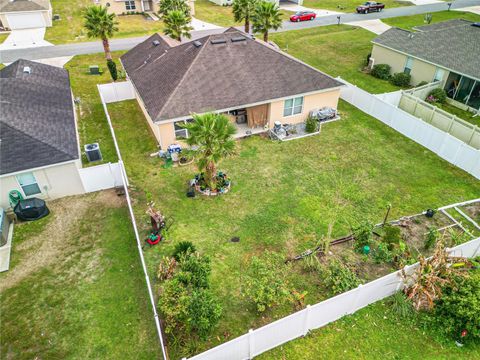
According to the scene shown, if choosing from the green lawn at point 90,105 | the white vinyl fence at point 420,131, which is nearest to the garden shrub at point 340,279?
the white vinyl fence at point 420,131

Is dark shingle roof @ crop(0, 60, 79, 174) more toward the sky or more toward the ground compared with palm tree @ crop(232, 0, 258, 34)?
more toward the ground

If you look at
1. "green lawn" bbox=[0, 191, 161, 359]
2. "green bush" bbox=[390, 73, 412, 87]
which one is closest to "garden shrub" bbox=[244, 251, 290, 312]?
"green lawn" bbox=[0, 191, 161, 359]

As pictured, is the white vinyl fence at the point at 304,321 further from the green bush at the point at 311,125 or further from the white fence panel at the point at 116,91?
the white fence panel at the point at 116,91

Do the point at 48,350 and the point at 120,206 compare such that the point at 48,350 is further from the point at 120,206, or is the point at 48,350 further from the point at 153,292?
the point at 120,206

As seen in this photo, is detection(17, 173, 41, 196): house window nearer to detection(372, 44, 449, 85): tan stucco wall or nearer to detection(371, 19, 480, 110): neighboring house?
detection(371, 19, 480, 110): neighboring house

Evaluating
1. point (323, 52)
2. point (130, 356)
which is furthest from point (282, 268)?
point (323, 52)

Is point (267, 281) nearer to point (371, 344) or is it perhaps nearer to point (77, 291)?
point (371, 344)
